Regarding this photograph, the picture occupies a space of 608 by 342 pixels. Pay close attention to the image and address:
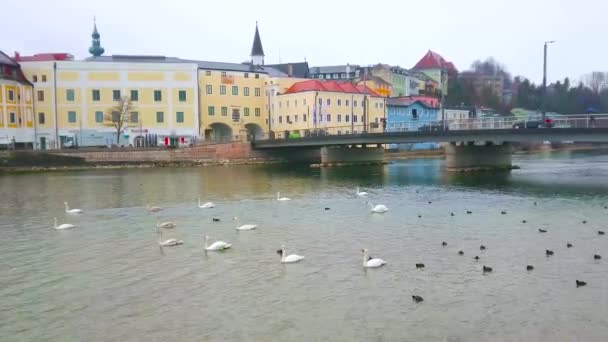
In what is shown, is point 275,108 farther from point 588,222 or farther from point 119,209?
point 588,222

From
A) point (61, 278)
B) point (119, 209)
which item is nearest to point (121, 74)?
point (119, 209)

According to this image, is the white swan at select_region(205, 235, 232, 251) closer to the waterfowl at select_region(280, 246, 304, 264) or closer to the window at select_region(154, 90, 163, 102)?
the waterfowl at select_region(280, 246, 304, 264)

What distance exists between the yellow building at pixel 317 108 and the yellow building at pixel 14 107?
37412 millimetres

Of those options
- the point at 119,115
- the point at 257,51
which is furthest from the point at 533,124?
the point at 257,51

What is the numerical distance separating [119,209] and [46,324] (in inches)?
764

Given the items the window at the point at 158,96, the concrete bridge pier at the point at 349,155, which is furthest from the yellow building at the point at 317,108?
the window at the point at 158,96

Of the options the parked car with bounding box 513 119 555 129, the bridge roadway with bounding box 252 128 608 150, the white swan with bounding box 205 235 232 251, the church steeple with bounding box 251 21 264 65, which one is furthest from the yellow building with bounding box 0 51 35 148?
the white swan with bounding box 205 235 232 251

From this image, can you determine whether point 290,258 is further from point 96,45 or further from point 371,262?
point 96,45

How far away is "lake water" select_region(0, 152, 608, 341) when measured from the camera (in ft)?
41.8

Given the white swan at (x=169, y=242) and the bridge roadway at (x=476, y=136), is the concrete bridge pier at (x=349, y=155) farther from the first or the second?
the white swan at (x=169, y=242)

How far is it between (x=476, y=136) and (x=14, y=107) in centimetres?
6127

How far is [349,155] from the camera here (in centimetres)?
7350

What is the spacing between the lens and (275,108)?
97375 millimetres

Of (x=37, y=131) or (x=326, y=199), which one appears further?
(x=37, y=131)
